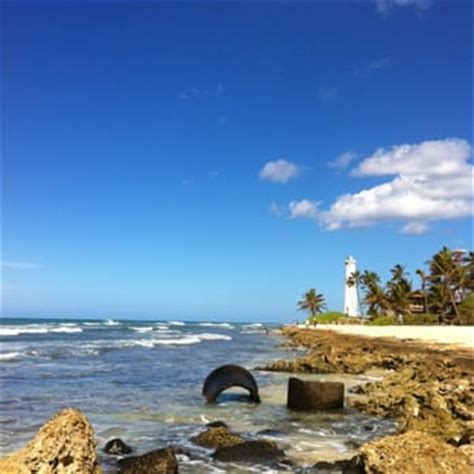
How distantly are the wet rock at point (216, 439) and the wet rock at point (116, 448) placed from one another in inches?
51.7

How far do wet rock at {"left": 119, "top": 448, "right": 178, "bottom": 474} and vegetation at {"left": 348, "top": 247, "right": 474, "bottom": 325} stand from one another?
63.6 metres

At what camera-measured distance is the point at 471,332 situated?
4841cm

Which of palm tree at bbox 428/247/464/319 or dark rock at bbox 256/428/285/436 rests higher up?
palm tree at bbox 428/247/464/319

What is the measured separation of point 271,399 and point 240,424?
3982 millimetres

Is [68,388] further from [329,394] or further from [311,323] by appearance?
[311,323]

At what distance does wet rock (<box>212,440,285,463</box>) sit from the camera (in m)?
9.40

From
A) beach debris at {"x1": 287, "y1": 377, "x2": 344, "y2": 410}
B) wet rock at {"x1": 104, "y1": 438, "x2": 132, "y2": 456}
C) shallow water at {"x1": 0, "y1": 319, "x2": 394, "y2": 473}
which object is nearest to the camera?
wet rock at {"x1": 104, "y1": 438, "x2": 132, "y2": 456}

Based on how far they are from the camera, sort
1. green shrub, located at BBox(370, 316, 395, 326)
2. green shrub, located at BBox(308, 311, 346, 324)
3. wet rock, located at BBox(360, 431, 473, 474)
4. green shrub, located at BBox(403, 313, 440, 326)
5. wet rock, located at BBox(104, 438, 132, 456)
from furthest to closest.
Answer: green shrub, located at BBox(308, 311, 346, 324), green shrub, located at BBox(370, 316, 395, 326), green shrub, located at BBox(403, 313, 440, 326), wet rock, located at BBox(104, 438, 132, 456), wet rock, located at BBox(360, 431, 473, 474)

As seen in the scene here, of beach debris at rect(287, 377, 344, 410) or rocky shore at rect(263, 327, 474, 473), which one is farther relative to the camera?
beach debris at rect(287, 377, 344, 410)

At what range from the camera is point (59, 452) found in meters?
5.80

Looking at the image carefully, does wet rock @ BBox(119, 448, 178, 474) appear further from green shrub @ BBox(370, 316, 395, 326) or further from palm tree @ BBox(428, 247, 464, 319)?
green shrub @ BBox(370, 316, 395, 326)

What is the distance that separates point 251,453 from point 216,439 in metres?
1.40

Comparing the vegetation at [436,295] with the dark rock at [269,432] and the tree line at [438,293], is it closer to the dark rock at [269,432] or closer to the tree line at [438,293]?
the tree line at [438,293]

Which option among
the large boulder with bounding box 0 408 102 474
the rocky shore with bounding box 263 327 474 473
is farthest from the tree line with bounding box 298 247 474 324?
the large boulder with bounding box 0 408 102 474
